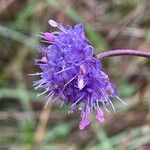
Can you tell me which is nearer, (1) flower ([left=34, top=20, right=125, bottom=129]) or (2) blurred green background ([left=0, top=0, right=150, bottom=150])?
(1) flower ([left=34, top=20, right=125, bottom=129])

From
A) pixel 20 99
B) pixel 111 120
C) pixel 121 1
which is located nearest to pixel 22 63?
pixel 20 99

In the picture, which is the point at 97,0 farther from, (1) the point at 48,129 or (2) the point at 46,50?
(2) the point at 46,50

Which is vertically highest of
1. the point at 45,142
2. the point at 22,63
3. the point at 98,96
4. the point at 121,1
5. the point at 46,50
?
the point at 22,63

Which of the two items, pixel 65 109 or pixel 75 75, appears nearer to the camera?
pixel 75 75

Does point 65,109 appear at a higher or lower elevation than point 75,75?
higher

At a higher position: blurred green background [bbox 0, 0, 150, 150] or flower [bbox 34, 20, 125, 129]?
blurred green background [bbox 0, 0, 150, 150]
